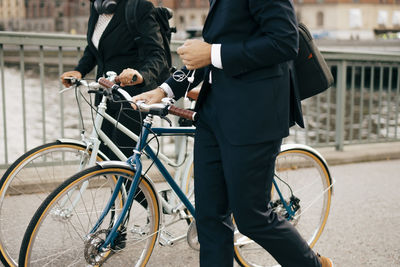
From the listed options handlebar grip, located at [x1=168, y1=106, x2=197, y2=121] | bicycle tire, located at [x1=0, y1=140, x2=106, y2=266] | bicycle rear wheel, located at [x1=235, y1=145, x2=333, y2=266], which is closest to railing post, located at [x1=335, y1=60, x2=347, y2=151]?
bicycle rear wheel, located at [x1=235, y1=145, x2=333, y2=266]

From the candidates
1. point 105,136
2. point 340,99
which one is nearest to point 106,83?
point 105,136

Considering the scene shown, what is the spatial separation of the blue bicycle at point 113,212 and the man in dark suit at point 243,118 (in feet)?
0.93

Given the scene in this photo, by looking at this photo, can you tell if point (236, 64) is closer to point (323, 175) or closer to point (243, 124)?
point (243, 124)

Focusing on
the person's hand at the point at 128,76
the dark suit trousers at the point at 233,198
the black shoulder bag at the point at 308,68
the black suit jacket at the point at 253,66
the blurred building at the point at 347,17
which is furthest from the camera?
the blurred building at the point at 347,17

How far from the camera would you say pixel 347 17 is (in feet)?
251

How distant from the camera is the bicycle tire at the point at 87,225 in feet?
7.91

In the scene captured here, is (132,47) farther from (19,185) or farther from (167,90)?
(19,185)

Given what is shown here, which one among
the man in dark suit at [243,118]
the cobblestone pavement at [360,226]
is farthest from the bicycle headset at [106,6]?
the cobblestone pavement at [360,226]

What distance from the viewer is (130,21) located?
323cm

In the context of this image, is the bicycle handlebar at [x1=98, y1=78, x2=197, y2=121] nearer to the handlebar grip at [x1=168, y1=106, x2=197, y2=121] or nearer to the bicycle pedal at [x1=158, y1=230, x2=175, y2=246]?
the handlebar grip at [x1=168, y1=106, x2=197, y2=121]

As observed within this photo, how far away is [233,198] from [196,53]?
0.60m

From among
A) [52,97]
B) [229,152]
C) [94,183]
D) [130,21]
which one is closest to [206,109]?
[229,152]

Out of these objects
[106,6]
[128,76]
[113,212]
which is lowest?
[113,212]

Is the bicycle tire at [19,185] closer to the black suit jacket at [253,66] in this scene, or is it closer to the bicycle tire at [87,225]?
the bicycle tire at [87,225]
